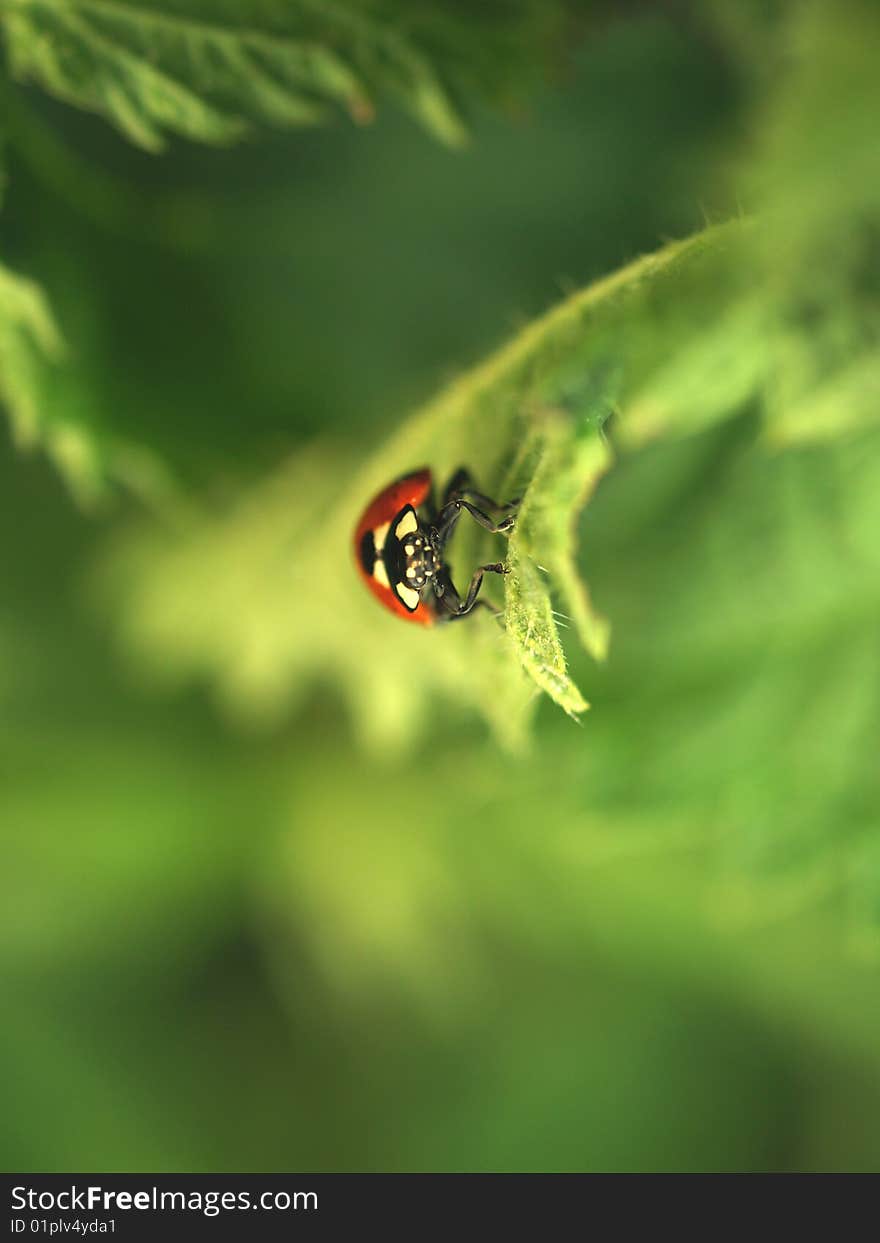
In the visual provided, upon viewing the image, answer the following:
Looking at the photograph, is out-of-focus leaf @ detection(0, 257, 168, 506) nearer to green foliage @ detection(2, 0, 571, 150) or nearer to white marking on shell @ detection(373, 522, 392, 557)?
green foliage @ detection(2, 0, 571, 150)

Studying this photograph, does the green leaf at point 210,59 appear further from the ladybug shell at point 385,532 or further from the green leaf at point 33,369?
the ladybug shell at point 385,532

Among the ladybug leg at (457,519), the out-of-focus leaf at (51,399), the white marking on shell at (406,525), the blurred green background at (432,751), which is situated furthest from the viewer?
the blurred green background at (432,751)

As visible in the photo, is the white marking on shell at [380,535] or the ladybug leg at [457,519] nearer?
the ladybug leg at [457,519]

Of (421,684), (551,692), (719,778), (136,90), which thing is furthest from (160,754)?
(551,692)

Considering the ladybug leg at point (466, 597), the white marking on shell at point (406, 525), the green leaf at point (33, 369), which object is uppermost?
the green leaf at point (33, 369)

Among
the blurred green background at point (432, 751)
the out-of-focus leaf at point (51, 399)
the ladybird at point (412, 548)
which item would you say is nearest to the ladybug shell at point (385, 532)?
the ladybird at point (412, 548)

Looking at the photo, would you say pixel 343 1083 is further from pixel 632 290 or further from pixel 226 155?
pixel 632 290

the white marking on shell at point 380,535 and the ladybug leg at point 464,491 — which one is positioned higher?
the white marking on shell at point 380,535

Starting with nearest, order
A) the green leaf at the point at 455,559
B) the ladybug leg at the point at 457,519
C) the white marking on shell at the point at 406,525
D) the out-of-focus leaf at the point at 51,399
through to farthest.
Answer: the green leaf at the point at 455,559 < the ladybug leg at the point at 457,519 < the out-of-focus leaf at the point at 51,399 < the white marking on shell at the point at 406,525

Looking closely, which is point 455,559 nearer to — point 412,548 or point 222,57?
point 412,548
